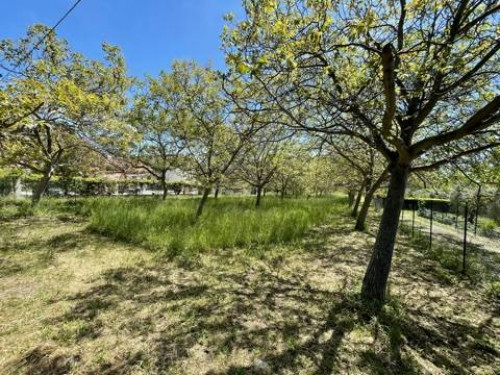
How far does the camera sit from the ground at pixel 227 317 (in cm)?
262

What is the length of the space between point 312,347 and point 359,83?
355 centimetres

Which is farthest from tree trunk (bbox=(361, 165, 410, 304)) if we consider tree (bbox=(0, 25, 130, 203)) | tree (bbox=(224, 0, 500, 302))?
tree (bbox=(0, 25, 130, 203))

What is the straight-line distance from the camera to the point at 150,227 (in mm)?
7422

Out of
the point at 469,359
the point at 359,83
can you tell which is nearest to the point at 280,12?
the point at 359,83

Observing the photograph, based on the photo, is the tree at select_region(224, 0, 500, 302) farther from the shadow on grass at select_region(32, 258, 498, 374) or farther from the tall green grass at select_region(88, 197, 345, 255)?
the tall green grass at select_region(88, 197, 345, 255)

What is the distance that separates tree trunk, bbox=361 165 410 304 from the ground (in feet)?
0.94

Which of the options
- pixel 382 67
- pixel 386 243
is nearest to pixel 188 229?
pixel 386 243

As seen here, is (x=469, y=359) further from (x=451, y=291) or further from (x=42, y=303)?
(x=42, y=303)

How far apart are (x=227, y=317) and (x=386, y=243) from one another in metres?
2.70

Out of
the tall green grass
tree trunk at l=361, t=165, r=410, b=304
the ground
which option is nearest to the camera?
the ground

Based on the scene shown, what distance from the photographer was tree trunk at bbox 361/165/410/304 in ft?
13.8

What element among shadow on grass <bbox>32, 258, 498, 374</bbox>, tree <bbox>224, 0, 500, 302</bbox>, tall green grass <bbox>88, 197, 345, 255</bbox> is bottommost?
shadow on grass <bbox>32, 258, 498, 374</bbox>

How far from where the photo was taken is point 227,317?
3441 millimetres

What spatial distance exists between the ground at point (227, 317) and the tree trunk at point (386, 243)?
0.29 metres
